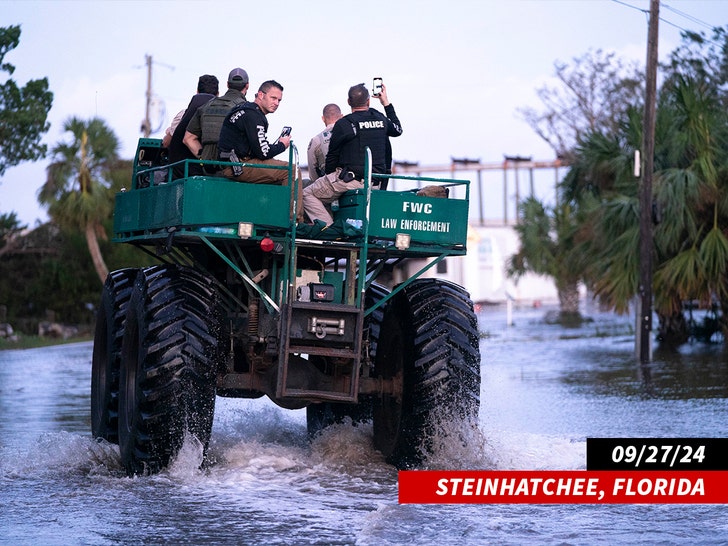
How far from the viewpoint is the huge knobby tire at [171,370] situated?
368 inches

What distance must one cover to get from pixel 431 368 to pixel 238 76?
2801 mm

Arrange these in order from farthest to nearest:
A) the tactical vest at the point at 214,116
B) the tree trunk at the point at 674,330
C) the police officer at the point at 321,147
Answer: the tree trunk at the point at 674,330, the police officer at the point at 321,147, the tactical vest at the point at 214,116

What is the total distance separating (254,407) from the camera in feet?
51.6

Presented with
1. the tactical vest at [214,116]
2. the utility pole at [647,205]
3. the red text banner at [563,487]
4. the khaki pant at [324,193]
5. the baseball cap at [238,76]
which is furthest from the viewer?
the utility pole at [647,205]

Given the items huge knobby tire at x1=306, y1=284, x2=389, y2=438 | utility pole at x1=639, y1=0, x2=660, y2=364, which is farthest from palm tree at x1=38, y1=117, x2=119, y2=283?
huge knobby tire at x1=306, y1=284, x2=389, y2=438

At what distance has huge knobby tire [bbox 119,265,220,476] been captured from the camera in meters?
9.34

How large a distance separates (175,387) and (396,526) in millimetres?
2405

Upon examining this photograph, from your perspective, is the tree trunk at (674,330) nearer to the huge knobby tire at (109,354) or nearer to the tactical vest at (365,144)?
the huge knobby tire at (109,354)

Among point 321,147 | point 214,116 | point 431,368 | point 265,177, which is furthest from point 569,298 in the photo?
point 265,177

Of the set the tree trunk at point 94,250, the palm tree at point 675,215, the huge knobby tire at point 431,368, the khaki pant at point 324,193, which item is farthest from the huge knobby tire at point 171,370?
the tree trunk at point 94,250

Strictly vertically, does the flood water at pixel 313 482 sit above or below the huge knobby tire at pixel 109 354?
below

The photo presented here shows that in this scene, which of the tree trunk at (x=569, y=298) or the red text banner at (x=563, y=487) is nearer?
the red text banner at (x=563, y=487)

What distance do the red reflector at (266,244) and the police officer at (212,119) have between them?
1264 mm

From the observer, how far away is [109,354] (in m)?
11.0
